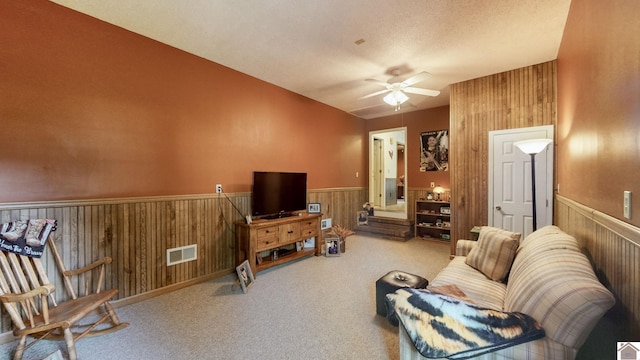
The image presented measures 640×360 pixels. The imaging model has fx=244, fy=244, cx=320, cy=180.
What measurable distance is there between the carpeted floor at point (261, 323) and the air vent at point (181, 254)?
0.35 m

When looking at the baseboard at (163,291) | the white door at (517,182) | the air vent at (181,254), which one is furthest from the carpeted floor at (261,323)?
the white door at (517,182)

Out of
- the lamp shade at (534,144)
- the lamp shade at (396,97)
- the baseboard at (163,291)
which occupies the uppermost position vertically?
the lamp shade at (396,97)

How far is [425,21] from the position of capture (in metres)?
2.43

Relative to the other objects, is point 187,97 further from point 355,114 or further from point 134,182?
point 355,114

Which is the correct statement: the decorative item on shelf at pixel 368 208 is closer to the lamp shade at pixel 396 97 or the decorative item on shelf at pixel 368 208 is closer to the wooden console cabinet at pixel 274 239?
the wooden console cabinet at pixel 274 239

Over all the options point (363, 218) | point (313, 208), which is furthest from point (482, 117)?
point (363, 218)

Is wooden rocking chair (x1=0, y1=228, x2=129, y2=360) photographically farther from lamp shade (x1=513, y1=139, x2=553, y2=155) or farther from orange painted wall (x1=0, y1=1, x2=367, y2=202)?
lamp shade (x1=513, y1=139, x2=553, y2=155)

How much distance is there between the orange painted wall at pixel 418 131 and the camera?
208 inches

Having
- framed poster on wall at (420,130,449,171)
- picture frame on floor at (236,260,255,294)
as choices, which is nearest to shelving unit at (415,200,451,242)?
framed poster on wall at (420,130,449,171)

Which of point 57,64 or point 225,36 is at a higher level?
point 225,36

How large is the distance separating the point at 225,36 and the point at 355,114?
3.81 metres

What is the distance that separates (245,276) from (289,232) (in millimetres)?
1003

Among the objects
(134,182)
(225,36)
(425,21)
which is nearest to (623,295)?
(425,21)

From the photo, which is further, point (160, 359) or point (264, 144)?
point (264, 144)
